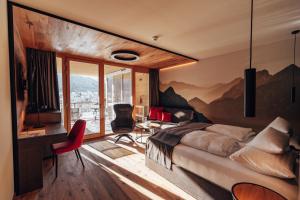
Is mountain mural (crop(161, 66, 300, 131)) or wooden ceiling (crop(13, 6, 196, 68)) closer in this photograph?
wooden ceiling (crop(13, 6, 196, 68))

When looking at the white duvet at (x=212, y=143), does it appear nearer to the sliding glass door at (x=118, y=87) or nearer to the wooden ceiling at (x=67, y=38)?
the wooden ceiling at (x=67, y=38)

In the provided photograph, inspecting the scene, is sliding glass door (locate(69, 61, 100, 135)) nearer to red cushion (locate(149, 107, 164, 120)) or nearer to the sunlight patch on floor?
the sunlight patch on floor

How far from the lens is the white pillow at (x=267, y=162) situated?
4.42 ft

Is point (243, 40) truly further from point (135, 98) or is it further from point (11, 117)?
point (11, 117)

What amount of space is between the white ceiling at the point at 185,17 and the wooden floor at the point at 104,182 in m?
2.57

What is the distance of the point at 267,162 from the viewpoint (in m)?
1.44

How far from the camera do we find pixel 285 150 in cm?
148

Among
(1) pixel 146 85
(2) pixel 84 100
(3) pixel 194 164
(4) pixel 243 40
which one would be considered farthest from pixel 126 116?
(4) pixel 243 40

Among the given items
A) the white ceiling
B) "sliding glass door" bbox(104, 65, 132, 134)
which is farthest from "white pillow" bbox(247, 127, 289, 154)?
"sliding glass door" bbox(104, 65, 132, 134)

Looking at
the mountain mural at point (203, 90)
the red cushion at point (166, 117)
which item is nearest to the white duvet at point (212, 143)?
the mountain mural at point (203, 90)

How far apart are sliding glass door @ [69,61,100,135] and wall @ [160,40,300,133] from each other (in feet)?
9.25

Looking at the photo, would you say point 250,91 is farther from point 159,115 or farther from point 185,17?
point 159,115

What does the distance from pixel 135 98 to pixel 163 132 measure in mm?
3092

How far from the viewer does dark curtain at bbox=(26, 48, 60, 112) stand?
3.42m
